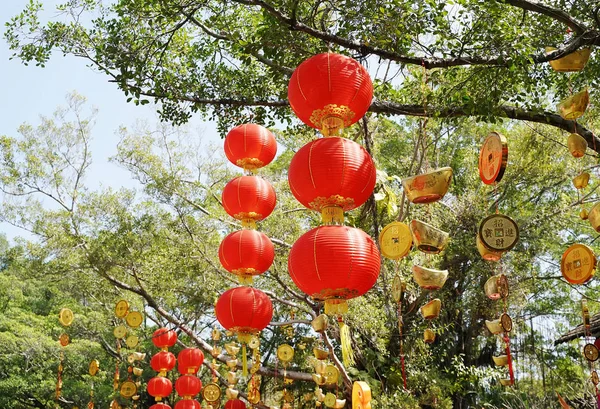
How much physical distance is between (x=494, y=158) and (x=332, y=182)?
4.11 feet

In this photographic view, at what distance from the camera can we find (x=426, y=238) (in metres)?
4.37

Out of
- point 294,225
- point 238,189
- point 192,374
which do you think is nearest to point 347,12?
point 238,189

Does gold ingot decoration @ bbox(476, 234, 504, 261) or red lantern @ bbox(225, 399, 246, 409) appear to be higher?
red lantern @ bbox(225, 399, 246, 409)

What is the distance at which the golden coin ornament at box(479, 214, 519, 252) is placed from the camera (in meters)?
4.14

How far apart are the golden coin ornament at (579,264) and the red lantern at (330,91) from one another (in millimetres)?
2088

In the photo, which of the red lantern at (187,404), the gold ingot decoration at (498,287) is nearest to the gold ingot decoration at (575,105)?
the gold ingot decoration at (498,287)

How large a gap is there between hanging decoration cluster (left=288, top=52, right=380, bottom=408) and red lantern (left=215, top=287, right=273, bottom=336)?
1.86 m

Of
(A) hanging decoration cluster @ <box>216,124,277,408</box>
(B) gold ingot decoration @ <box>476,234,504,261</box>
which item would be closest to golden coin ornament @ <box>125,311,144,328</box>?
(A) hanging decoration cluster @ <box>216,124,277,408</box>

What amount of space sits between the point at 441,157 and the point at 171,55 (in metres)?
7.78

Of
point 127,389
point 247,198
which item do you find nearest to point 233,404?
point 127,389

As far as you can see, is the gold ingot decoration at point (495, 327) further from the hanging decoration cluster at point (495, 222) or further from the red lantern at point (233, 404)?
the red lantern at point (233, 404)

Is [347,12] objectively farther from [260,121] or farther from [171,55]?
[171,55]

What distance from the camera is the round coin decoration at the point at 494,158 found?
4.06 metres

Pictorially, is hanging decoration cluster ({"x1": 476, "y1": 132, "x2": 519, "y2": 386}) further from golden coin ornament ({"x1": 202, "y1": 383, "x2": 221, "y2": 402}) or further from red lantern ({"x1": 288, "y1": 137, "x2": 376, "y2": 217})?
golden coin ornament ({"x1": 202, "y1": 383, "x2": 221, "y2": 402})
